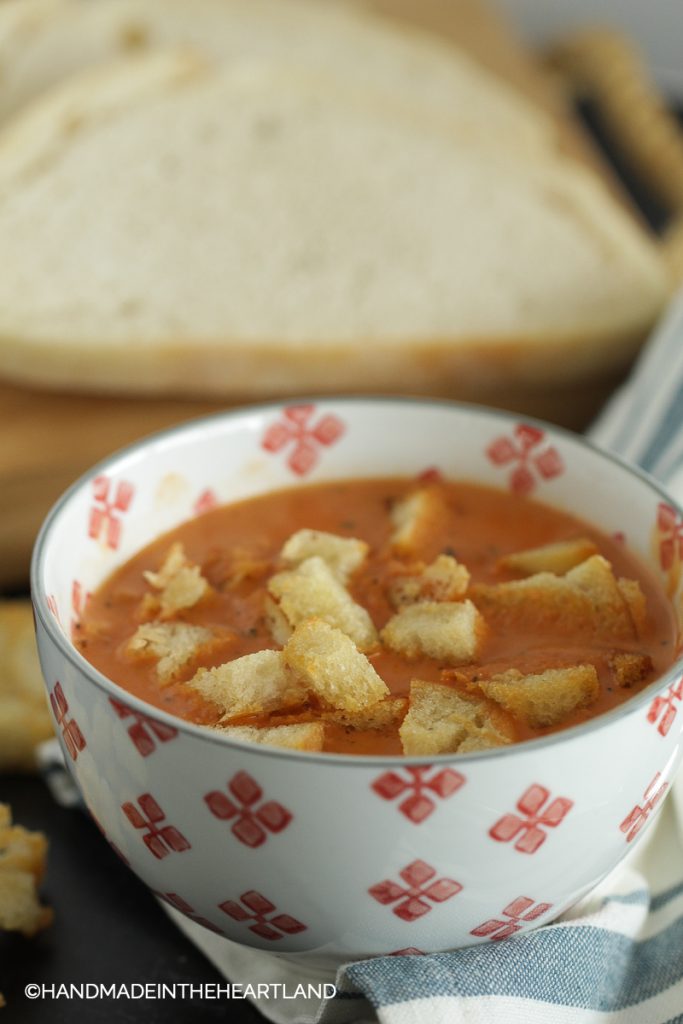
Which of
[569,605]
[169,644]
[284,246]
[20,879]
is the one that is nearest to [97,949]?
[20,879]

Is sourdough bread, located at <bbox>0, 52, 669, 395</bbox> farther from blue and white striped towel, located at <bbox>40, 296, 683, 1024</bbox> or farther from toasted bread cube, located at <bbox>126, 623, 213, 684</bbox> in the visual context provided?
blue and white striped towel, located at <bbox>40, 296, 683, 1024</bbox>

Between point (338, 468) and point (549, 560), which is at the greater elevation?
point (549, 560)

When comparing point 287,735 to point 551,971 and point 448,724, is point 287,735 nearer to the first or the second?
point 448,724

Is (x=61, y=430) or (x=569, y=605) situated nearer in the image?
(x=569, y=605)

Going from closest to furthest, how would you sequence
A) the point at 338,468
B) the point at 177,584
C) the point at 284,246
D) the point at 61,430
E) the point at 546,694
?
1. the point at 546,694
2. the point at 177,584
3. the point at 338,468
4. the point at 61,430
5. the point at 284,246

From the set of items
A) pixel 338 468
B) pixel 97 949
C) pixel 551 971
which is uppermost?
pixel 338 468

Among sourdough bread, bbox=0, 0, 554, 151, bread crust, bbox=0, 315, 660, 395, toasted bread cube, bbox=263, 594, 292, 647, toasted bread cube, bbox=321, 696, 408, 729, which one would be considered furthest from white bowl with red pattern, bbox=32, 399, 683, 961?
sourdough bread, bbox=0, 0, 554, 151
